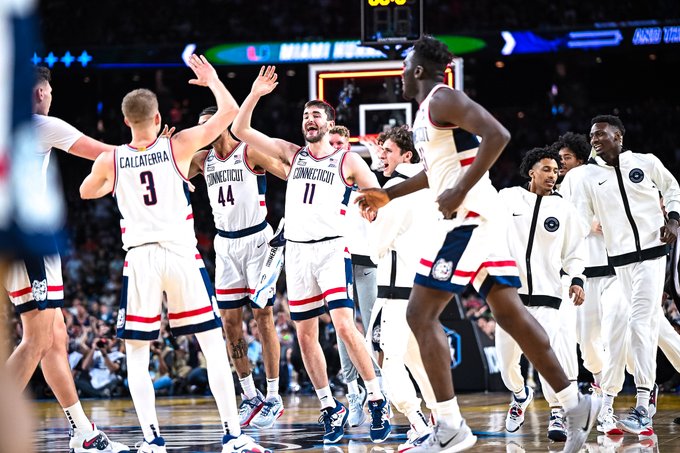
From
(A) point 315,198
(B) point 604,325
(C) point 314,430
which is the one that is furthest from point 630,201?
(C) point 314,430

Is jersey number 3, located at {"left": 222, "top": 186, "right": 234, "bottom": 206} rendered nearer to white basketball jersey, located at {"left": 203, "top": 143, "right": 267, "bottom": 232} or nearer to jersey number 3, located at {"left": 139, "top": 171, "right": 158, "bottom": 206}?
white basketball jersey, located at {"left": 203, "top": 143, "right": 267, "bottom": 232}

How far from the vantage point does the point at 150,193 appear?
6340 mm

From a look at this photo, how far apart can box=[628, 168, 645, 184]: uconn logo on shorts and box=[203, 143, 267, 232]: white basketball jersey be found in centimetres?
332

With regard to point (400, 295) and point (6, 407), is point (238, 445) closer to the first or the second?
point (400, 295)

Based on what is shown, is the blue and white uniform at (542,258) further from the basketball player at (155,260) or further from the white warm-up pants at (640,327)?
the basketball player at (155,260)

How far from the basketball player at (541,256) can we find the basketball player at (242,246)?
229 centimetres

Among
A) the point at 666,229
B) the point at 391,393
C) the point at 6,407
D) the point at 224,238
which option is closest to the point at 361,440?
the point at 391,393

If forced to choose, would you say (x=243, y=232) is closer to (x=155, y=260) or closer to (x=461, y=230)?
(x=155, y=260)

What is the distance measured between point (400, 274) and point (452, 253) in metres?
1.84

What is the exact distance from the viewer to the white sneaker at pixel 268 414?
8.80 metres

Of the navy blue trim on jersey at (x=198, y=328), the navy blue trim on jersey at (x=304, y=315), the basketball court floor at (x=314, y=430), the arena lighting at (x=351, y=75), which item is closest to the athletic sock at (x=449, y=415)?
the basketball court floor at (x=314, y=430)

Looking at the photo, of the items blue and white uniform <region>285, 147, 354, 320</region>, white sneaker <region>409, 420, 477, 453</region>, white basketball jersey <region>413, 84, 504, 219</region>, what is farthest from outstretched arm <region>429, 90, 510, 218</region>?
blue and white uniform <region>285, 147, 354, 320</region>

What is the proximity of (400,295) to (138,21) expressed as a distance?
19019 millimetres

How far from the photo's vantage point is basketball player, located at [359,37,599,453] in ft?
17.8
